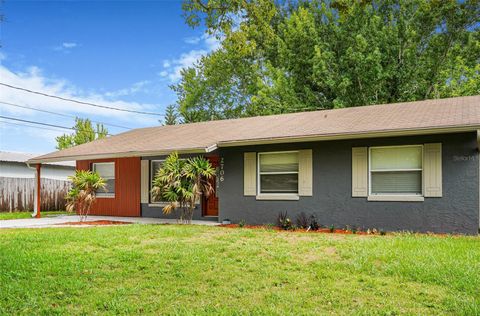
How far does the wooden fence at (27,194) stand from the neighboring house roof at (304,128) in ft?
14.6

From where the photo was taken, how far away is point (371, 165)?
36.0 feet

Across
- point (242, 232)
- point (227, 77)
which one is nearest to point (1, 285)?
point (242, 232)

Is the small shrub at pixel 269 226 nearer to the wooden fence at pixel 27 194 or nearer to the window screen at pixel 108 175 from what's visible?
the window screen at pixel 108 175

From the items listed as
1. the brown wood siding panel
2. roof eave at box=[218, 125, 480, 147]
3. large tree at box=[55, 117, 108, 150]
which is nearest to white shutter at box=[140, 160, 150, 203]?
the brown wood siding panel

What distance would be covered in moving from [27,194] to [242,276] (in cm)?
1758

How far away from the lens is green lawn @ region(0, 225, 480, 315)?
15.4ft

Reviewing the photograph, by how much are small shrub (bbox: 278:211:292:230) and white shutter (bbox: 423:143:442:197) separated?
3.57 metres

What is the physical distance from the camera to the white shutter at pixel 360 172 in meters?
10.9

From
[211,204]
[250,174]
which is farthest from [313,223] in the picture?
[211,204]

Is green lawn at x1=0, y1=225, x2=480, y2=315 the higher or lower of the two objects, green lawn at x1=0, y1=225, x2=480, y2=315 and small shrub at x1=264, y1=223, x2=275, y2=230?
the higher

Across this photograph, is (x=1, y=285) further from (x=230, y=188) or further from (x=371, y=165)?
(x=371, y=165)

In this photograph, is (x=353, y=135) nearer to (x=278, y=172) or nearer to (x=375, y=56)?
(x=278, y=172)

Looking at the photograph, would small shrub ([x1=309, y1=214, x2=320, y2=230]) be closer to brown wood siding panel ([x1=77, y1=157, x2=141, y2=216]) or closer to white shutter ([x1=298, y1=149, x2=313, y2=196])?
white shutter ([x1=298, y1=149, x2=313, y2=196])

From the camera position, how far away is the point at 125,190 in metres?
16.0
